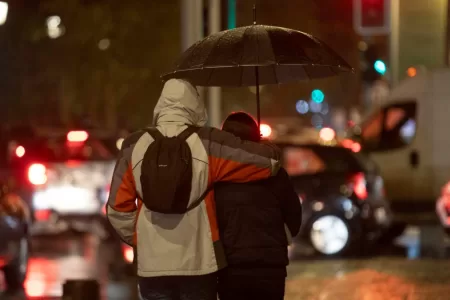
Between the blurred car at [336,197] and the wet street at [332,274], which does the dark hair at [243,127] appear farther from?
the blurred car at [336,197]

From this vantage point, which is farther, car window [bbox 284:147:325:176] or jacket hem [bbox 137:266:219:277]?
car window [bbox 284:147:325:176]

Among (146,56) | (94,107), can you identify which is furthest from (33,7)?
(94,107)

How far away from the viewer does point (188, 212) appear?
478 cm

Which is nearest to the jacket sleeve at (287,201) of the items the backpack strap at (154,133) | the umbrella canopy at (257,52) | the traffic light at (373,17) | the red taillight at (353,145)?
the backpack strap at (154,133)

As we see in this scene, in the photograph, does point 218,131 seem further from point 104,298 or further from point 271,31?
point 104,298

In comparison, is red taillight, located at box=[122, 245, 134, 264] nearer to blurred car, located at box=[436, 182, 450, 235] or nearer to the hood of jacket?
blurred car, located at box=[436, 182, 450, 235]

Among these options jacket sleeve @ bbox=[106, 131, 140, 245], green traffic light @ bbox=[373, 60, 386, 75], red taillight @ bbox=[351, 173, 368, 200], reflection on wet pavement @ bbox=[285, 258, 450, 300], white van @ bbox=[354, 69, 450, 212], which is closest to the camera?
jacket sleeve @ bbox=[106, 131, 140, 245]

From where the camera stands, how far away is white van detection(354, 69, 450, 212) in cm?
1775

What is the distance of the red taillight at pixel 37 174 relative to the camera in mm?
14742

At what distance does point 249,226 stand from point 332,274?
6408mm

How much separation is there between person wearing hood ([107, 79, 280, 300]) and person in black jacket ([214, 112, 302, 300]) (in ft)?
0.18

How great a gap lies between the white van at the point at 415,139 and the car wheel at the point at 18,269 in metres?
8.81

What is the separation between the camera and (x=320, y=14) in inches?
919

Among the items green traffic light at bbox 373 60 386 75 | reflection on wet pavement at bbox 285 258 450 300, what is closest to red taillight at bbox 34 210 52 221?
reflection on wet pavement at bbox 285 258 450 300
